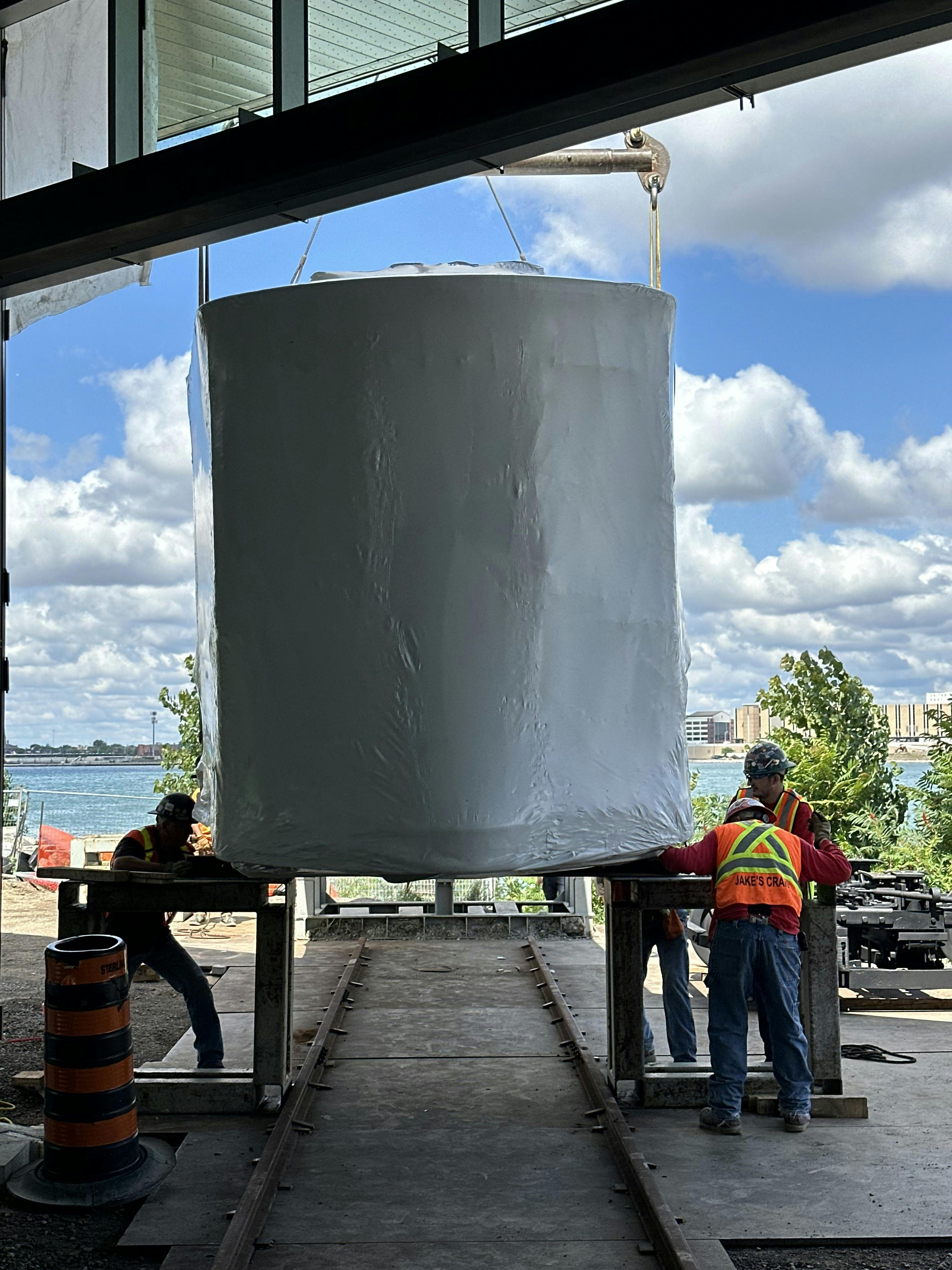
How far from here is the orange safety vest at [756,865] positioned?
20.2ft

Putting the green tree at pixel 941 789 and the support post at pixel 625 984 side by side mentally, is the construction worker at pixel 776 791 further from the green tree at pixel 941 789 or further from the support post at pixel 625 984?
the green tree at pixel 941 789

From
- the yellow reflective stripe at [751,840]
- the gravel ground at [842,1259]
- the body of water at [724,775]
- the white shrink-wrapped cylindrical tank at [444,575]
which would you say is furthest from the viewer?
the body of water at [724,775]

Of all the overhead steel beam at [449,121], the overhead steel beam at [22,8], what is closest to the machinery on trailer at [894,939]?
the overhead steel beam at [449,121]

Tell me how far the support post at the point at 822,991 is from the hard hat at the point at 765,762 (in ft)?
2.14

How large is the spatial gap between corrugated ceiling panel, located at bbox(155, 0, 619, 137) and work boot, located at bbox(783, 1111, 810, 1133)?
5189 mm

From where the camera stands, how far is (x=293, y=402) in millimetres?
3984

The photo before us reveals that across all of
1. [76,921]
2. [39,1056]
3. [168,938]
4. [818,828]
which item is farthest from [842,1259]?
[39,1056]

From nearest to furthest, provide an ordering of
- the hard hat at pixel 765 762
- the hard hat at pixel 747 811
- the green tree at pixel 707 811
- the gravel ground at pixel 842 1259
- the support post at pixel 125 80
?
the gravel ground at pixel 842 1259 < the support post at pixel 125 80 < the hard hat at pixel 747 811 < the hard hat at pixel 765 762 < the green tree at pixel 707 811

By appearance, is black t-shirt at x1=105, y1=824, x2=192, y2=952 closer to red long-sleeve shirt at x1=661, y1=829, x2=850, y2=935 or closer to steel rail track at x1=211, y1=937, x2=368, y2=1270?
steel rail track at x1=211, y1=937, x2=368, y2=1270

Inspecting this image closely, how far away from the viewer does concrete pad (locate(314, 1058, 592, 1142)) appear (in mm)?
6469

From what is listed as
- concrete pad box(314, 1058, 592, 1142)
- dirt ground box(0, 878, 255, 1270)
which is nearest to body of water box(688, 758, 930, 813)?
dirt ground box(0, 878, 255, 1270)

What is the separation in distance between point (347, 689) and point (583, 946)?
26.4ft

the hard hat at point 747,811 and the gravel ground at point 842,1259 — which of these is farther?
the hard hat at point 747,811

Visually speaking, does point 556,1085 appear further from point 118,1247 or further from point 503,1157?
point 118,1247
